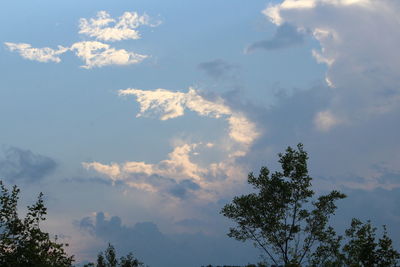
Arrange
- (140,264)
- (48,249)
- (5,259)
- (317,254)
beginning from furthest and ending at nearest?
(140,264) < (317,254) < (48,249) < (5,259)

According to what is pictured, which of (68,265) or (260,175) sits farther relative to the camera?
(260,175)

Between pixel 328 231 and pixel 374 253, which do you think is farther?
pixel 328 231

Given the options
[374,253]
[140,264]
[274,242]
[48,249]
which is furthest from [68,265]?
[140,264]

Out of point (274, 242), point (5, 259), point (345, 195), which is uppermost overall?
point (345, 195)

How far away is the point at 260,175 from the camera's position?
169 ft

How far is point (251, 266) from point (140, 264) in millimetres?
39790

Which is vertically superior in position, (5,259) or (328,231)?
(328,231)

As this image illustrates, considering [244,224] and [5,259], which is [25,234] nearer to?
[5,259]

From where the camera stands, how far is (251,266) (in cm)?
4269

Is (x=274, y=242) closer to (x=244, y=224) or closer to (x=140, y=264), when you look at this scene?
(x=244, y=224)

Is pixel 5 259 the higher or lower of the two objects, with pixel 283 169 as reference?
Result: lower

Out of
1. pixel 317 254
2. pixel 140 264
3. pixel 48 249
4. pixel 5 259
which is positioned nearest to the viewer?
pixel 5 259

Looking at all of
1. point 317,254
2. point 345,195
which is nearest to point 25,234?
point 317,254

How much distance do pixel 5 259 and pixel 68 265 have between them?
5.27 metres
